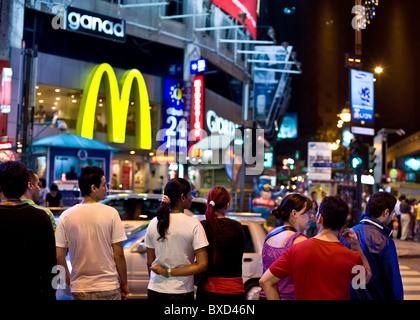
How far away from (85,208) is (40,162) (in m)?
20.6

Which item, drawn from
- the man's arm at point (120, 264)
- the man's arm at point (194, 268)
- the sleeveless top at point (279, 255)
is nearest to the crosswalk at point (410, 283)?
the sleeveless top at point (279, 255)

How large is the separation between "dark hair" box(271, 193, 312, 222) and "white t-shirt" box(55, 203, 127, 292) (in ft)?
5.07

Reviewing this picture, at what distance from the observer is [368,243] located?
4.30 metres

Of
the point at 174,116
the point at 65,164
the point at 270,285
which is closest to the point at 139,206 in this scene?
the point at 270,285

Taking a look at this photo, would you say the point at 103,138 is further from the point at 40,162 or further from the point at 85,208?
Result: the point at 85,208

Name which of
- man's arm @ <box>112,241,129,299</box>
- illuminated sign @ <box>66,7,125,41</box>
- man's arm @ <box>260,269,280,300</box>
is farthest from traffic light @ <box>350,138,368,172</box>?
illuminated sign @ <box>66,7,125,41</box>

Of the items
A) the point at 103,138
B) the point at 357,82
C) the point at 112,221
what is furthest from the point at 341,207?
the point at 103,138

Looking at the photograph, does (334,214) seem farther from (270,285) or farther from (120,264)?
(120,264)

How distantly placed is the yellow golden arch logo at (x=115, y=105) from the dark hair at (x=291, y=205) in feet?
67.0

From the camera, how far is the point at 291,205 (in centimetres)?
472

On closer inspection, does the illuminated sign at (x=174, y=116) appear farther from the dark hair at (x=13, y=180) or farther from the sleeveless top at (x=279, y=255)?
the dark hair at (x=13, y=180)

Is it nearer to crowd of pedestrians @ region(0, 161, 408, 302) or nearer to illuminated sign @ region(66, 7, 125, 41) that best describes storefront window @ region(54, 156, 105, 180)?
illuminated sign @ region(66, 7, 125, 41)

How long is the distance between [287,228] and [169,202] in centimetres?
113

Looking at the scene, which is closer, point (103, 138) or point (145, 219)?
point (145, 219)
